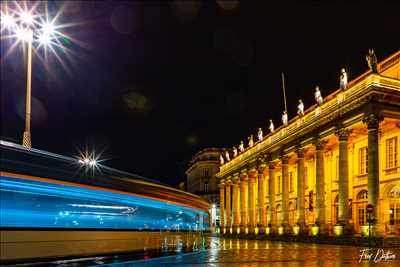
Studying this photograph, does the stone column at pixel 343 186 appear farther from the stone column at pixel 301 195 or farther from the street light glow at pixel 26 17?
the street light glow at pixel 26 17

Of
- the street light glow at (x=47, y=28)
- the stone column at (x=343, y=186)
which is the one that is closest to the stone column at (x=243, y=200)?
the stone column at (x=343, y=186)

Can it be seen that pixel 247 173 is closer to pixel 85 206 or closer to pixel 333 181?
pixel 333 181

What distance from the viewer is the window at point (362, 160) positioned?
1638 inches

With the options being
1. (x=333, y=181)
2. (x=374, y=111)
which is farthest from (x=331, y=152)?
(x=374, y=111)

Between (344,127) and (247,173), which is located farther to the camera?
(247,173)

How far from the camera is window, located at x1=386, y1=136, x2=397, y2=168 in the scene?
123ft

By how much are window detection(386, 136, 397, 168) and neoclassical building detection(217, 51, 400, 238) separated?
0.08 metres

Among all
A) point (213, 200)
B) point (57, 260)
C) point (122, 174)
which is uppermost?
point (122, 174)

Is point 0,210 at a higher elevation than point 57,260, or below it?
higher

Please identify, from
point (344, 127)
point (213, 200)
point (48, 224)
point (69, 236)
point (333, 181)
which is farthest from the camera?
point (213, 200)

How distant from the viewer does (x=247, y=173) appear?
6462cm

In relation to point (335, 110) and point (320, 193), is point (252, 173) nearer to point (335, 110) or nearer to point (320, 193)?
point (320, 193)

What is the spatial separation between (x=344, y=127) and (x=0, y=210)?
103 ft

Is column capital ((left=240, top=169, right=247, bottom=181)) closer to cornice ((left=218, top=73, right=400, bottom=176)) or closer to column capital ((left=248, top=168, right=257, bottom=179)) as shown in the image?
column capital ((left=248, top=168, right=257, bottom=179))
